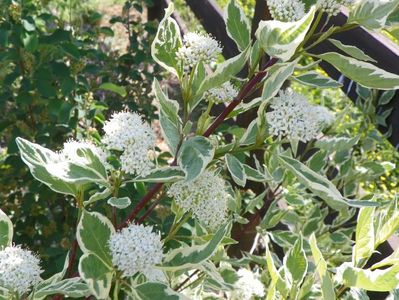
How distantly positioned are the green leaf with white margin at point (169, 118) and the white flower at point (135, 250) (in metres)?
0.15

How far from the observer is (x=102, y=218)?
2.66 feet

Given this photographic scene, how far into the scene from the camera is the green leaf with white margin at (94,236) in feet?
2.57

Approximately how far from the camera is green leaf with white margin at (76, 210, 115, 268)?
2.57 feet

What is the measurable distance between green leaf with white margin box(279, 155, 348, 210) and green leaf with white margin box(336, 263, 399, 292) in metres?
0.14

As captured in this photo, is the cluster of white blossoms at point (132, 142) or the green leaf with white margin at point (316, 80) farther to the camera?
the green leaf with white margin at point (316, 80)

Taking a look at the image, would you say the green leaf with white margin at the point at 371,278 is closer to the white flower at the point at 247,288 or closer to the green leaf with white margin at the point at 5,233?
the white flower at the point at 247,288

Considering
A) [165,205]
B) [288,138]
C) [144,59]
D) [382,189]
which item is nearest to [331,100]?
[382,189]

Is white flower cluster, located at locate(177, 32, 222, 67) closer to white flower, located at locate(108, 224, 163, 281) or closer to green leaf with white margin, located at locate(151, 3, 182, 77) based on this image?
green leaf with white margin, located at locate(151, 3, 182, 77)

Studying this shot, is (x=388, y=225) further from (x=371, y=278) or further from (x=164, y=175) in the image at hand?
(x=164, y=175)

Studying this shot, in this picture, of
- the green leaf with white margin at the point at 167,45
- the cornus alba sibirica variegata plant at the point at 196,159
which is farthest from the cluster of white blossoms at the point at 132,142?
the green leaf with white margin at the point at 167,45

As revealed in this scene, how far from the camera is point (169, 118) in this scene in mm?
838

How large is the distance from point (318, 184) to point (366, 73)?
0.60ft

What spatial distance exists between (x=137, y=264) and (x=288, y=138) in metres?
0.28

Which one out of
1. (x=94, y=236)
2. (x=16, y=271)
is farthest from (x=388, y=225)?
(x=16, y=271)
